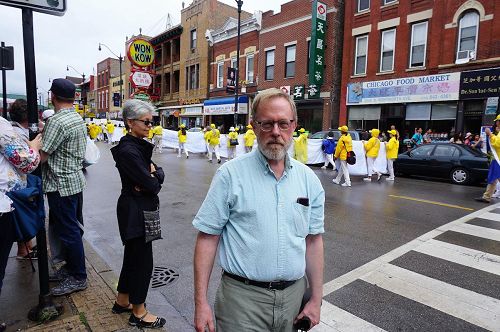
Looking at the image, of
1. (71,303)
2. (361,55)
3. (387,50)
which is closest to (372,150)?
(387,50)

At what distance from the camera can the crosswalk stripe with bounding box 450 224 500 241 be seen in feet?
19.4

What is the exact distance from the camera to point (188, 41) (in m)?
34.3

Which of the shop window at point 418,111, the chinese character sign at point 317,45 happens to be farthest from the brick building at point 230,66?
the shop window at point 418,111

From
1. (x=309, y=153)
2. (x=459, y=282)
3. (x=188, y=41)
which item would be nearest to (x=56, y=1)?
(x=459, y=282)

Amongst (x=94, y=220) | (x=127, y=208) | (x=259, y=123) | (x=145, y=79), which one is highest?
(x=145, y=79)

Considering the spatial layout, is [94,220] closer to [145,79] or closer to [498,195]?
[145,79]

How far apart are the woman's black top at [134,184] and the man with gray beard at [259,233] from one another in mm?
1225

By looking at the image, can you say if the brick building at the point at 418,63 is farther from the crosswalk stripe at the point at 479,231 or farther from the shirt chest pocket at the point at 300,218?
the shirt chest pocket at the point at 300,218

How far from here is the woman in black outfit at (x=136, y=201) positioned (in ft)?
9.71

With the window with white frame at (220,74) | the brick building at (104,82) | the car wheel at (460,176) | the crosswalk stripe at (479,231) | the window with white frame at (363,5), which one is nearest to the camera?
the crosswalk stripe at (479,231)

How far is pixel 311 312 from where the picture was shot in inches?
80.3

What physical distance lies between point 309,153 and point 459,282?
1210 cm

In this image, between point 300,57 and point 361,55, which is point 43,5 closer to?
point 361,55

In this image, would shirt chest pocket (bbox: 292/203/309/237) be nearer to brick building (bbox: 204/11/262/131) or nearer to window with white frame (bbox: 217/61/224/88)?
brick building (bbox: 204/11/262/131)
